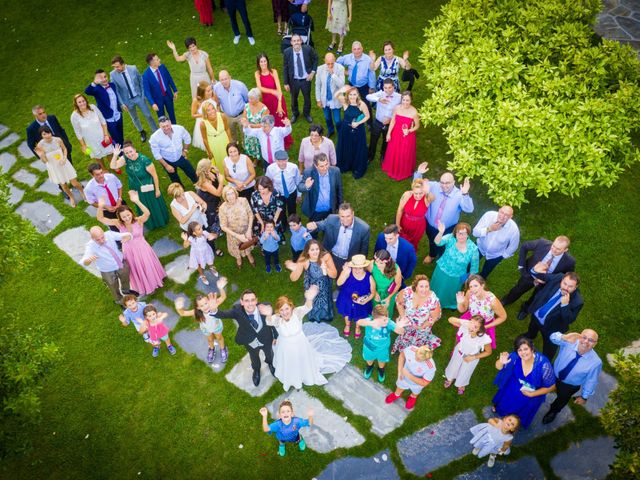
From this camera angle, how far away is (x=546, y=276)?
24.6 feet

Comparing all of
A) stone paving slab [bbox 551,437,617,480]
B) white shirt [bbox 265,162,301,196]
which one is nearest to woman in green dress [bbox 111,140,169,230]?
white shirt [bbox 265,162,301,196]

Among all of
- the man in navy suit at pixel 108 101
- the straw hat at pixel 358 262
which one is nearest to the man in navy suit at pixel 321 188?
the straw hat at pixel 358 262

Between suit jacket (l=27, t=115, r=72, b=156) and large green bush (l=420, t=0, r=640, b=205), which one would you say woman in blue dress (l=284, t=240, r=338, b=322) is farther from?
suit jacket (l=27, t=115, r=72, b=156)

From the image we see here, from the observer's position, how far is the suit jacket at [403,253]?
7715 millimetres

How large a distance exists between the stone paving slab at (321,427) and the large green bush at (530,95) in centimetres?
430

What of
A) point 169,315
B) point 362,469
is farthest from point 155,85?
point 362,469

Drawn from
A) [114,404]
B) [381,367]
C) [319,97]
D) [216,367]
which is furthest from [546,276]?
[114,404]

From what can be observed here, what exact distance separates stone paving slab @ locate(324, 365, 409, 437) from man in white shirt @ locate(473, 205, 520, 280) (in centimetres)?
268

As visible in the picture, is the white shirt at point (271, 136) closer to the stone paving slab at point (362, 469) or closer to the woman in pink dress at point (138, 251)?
the woman in pink dress at point (138, 251)

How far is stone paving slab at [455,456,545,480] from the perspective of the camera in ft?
22.9

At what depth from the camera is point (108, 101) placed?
10570mm

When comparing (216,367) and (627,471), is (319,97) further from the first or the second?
(627,471)

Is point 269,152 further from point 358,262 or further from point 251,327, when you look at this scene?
point 251,327

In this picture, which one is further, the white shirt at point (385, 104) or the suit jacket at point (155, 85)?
the suit jacket at point (155, 85)
